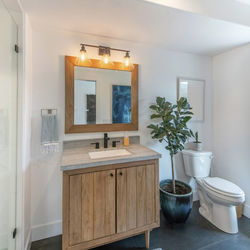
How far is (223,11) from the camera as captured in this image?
4.70ft

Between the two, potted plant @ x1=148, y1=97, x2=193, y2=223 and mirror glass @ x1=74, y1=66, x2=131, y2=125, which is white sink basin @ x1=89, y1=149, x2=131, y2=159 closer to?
mirror glass @ x1=74, y1=66, x2=131, y2=125

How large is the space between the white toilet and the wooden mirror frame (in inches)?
36.7

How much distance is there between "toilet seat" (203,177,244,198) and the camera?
63.1 inches

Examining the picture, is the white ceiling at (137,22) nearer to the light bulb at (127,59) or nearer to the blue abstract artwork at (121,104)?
the light bulb at (127,59)

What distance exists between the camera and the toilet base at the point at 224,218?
1.69 metres

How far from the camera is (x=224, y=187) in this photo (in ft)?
5.61

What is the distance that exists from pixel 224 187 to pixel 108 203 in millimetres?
1348

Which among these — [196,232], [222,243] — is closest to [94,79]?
[196,232]

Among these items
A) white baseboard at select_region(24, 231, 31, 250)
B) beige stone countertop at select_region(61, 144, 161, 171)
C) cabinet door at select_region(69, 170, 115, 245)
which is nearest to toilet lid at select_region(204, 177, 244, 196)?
beige stone countertop at select_region(61, 144, 161, 171)

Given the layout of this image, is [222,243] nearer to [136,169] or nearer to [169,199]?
[169,199]

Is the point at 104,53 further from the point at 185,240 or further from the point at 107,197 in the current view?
the point at 185,240

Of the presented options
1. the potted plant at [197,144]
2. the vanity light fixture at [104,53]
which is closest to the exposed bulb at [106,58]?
the vanity light fixture at [104,53]

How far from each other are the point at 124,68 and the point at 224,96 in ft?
5.13

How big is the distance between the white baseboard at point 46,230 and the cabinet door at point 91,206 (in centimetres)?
55
